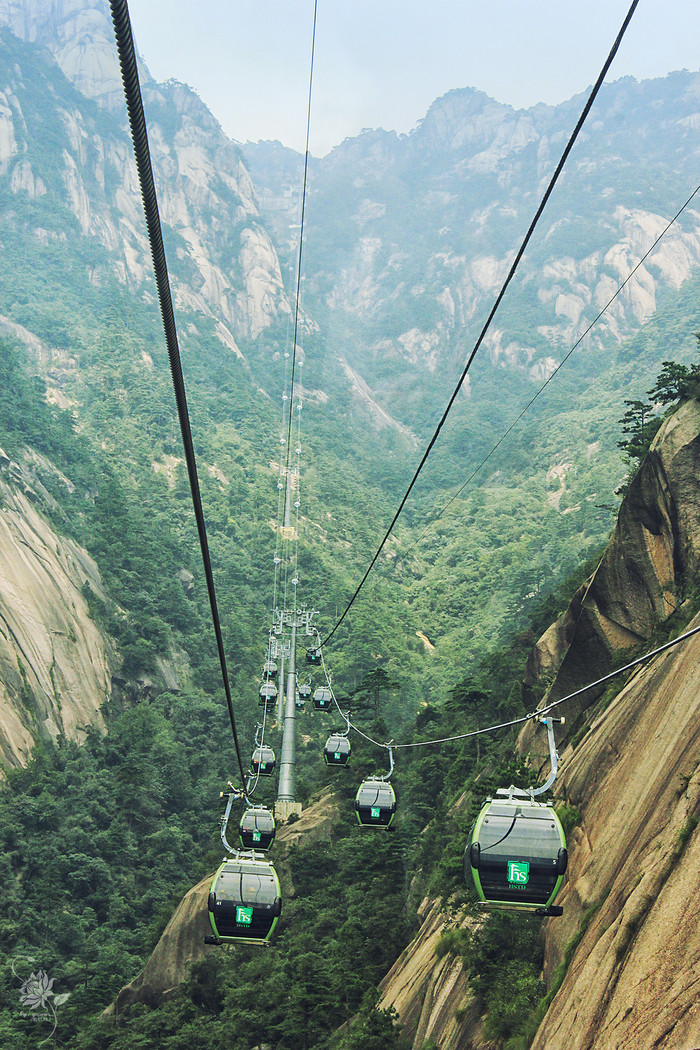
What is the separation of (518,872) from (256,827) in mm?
11809

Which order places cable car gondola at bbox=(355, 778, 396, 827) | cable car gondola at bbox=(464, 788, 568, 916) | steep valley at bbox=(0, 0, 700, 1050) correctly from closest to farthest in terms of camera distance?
1. cable car gondola at bbox=(464, 788, 568, 916)
2. steep valley at bbox=(0, 0, 700, 1050)
3. cable car gondola at bbox=(355, 778, 396, 827)

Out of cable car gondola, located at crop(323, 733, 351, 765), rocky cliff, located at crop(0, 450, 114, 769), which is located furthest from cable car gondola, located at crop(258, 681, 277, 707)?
rocky cliff, located at crop(0, 450, 114, 769)

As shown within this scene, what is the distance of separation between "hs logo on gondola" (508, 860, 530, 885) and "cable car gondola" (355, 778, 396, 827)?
8470 mm

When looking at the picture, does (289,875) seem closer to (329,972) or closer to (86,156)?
(329,972)

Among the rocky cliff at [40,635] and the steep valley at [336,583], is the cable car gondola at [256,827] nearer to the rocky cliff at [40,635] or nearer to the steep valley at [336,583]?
the steep valley at [336,583]

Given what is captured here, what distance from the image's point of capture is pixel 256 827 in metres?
20.5

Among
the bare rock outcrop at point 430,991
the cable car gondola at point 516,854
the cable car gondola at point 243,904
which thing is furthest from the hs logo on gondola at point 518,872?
the bare rock outcrop at point 430,991

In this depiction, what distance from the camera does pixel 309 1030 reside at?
24375mm

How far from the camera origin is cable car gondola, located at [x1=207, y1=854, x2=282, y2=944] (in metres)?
12.4

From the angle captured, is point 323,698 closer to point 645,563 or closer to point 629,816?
point 645,563

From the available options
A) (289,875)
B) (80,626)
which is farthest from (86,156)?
(289,875)

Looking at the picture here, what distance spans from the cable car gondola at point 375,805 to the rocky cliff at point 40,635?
27.1 meters

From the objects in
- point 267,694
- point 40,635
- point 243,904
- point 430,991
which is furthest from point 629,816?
point 40,635

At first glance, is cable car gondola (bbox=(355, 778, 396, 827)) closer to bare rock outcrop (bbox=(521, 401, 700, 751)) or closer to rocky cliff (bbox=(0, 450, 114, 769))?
bare rock outcrop (bbox=(521, 401, 700, 751))
